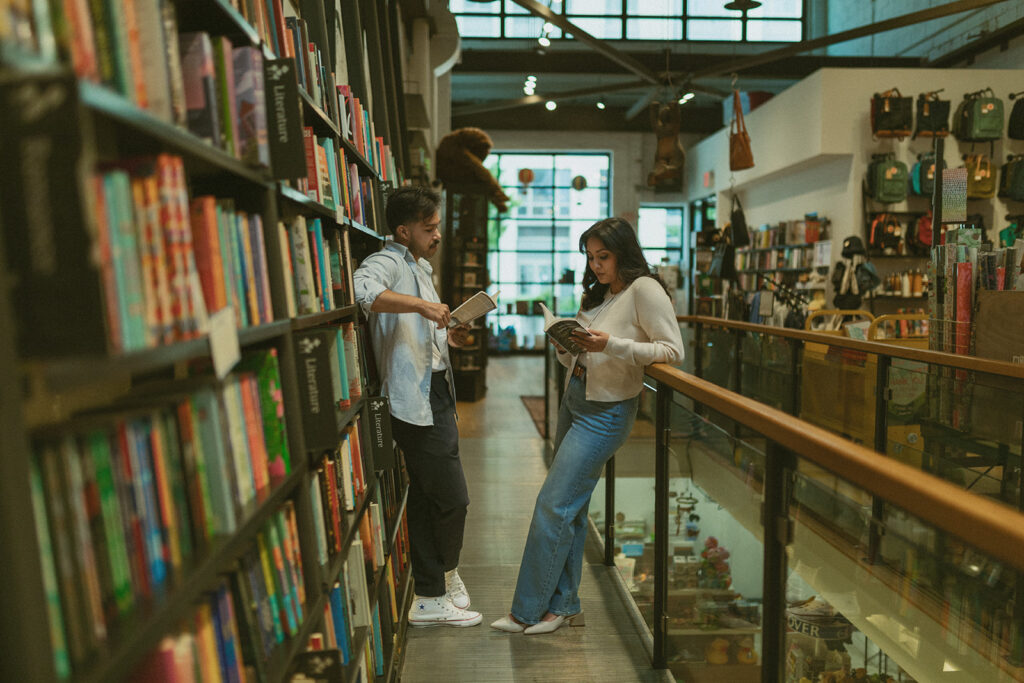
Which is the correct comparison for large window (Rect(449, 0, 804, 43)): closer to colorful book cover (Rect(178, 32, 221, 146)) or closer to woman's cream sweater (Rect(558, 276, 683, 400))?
woman's cream sweater (Rect(558, 276, 683, 400))

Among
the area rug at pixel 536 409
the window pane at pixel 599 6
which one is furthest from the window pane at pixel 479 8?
the area rug at pixel 536 409

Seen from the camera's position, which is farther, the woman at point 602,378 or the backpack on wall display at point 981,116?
the backpack on wall display at point 981,116

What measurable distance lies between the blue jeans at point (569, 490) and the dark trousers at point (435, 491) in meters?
0.31

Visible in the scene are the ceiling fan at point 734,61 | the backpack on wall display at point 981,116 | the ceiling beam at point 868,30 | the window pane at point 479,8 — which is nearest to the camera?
the ceiling beam at point 868,30

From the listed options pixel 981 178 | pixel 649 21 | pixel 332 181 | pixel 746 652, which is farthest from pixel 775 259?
pixel 332 181

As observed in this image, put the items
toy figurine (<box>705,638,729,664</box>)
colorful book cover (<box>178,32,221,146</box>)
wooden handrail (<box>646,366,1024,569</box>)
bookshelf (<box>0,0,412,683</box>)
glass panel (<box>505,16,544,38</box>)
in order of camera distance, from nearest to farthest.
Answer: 1. bookshelf (<box>0,0,412,683</box>)
2. wooden handrail (<box>646,366,1024,569</box>)
3. colorful book cover (<box>178,32,221,146</box>)
4. toy figurine (<box>705,638,729,664</box>)
5. glass panel (<box>505,16,544,38</box>)

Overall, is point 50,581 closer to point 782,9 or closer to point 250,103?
point 250,103

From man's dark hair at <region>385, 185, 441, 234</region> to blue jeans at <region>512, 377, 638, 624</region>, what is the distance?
818 millimetres

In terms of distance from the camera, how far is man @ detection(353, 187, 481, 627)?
7.73 ft

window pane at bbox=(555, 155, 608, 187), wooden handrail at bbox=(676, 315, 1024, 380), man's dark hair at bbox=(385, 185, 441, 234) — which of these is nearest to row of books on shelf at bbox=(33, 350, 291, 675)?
man's dark hair at bbox=(385, 185, 441, 234)

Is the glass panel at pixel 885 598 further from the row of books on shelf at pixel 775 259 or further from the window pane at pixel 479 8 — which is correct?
the window pane at pixel 479 8

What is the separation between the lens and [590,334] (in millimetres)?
2371

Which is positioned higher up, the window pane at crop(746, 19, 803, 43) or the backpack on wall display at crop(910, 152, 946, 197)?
the window pane at crop(746, 19, 803, 43)

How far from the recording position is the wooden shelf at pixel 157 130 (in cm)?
66
